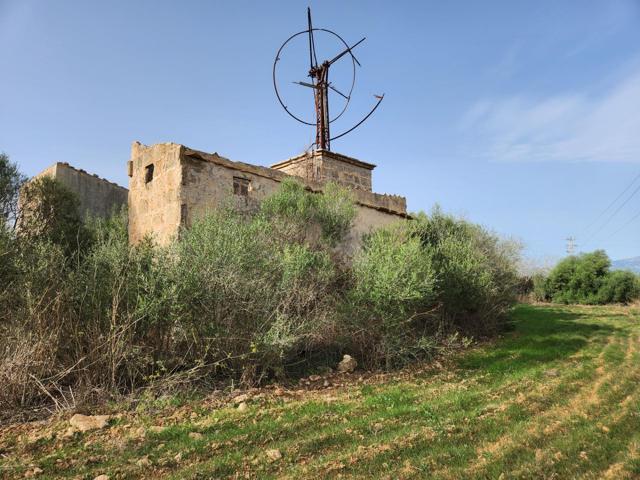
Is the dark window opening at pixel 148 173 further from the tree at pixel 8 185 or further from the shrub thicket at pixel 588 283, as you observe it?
the shrub thicket at pixel 588 283

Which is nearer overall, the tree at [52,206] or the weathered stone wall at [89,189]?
the tree at [52,206]

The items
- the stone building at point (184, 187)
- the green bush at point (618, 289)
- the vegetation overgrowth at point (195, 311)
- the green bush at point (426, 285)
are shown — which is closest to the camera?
the vegetation overgrowth at point (195, 311)

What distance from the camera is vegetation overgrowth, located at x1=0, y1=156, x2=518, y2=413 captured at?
699 centimetres

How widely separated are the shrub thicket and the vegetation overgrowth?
23.3m

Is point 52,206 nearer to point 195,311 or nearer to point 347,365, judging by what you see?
point 195,311

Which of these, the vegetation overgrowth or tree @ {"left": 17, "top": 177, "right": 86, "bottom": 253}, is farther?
tree @ {"left": 17, "top": 177, "right": 86, "bottom": 253}

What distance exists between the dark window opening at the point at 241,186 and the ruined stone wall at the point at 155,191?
4.61 feet

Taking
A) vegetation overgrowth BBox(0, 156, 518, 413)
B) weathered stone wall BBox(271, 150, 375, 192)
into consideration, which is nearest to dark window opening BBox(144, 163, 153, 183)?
vegetation overgrowth BBox(0, 156, 518, 413)

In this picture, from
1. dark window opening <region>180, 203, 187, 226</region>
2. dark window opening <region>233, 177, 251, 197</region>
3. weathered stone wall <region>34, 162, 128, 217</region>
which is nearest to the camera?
dark window opening <region>180, 203, 187, 226</region>

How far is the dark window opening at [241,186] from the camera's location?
11.9 metres

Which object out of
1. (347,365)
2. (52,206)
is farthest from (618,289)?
(52,206)

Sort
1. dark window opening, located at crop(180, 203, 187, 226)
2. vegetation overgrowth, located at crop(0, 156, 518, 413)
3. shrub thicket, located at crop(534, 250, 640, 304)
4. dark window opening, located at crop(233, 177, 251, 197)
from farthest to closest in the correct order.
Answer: shrub thicket, located at crop(534, 250, 640, 304) → dark window opening, located at crop(233, 177, 251, 197) → dark window opening, located at crop(180, 203, 187, 226) → vegetation overgrowth, located at crop(0, 156, 518, 413)

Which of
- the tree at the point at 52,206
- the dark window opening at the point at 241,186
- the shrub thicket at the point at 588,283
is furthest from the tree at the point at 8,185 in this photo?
the shrub thicket at the point at 588,283

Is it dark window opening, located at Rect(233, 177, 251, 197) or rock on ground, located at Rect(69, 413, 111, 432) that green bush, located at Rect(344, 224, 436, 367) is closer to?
dark window opening, located at Rect(233, 177, 251, 197)
